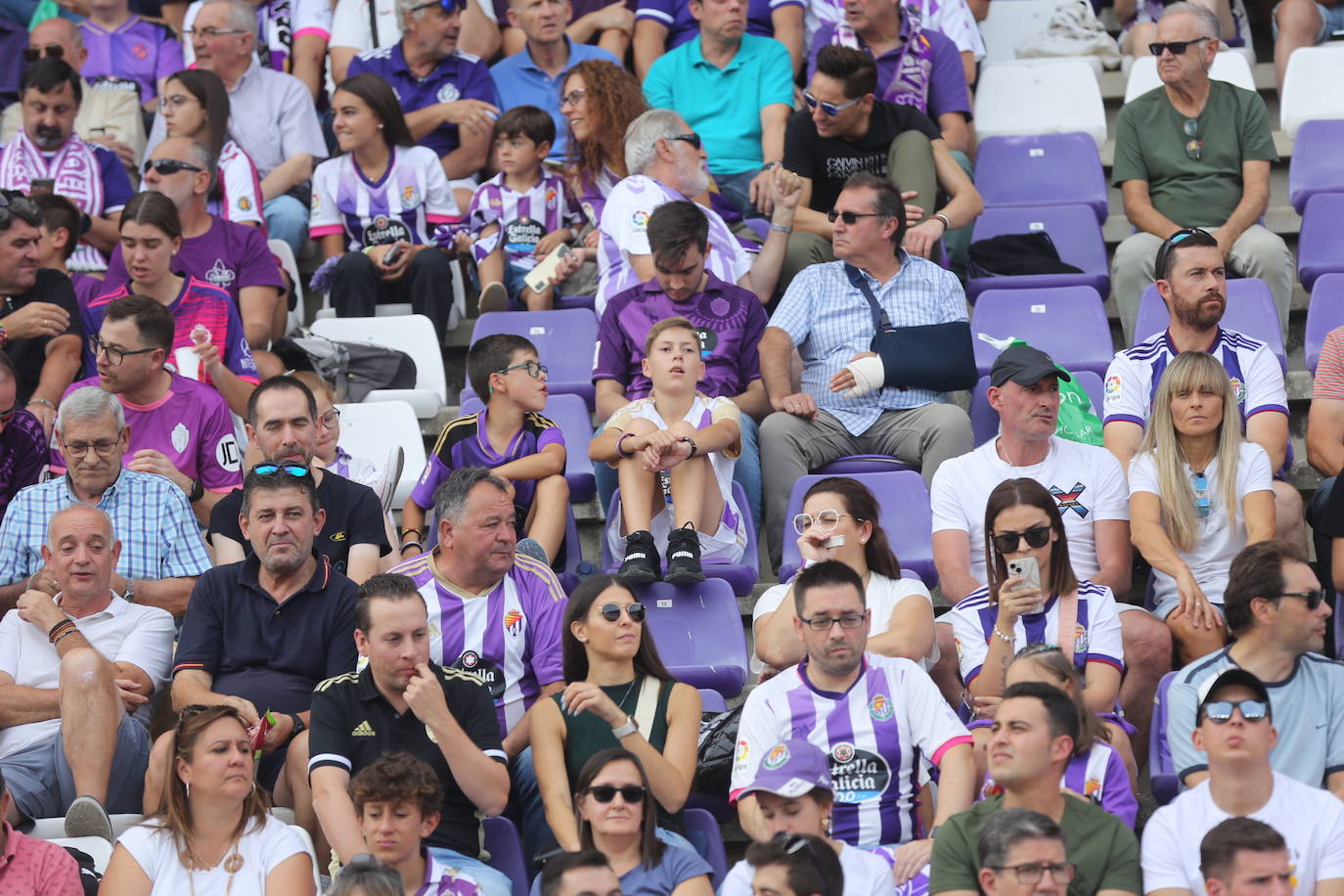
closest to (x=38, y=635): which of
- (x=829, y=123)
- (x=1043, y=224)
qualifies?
(x=829, y=123)

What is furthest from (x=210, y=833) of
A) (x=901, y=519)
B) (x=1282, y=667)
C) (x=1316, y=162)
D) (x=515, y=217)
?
(x=1316, y=162)

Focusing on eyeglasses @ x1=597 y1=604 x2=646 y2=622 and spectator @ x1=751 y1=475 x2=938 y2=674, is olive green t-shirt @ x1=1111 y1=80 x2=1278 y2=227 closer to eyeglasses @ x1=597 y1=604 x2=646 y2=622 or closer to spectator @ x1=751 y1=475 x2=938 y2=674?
spectator @ x1=751 y1=475 x2=938 y2=674

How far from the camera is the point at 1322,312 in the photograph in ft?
20.9

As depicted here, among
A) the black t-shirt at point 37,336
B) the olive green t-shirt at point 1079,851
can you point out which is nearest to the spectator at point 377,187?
the black t-shirt at point 37,336

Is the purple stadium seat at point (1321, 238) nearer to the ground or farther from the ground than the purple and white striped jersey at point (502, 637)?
farther from the ground

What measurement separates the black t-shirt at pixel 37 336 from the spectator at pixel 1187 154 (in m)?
3.73

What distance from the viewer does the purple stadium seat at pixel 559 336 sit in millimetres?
6781

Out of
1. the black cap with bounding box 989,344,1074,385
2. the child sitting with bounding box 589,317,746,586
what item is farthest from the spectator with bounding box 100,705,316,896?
the black cap with bounding box 989,344,1074,385

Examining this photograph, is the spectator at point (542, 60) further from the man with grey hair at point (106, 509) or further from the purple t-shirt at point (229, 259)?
the man with grey hair at point (106, 509)

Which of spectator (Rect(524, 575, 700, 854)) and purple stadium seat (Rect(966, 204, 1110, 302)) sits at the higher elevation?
purple stadium seat (Rect(966, 204, 1110, 302))

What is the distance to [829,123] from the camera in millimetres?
7062

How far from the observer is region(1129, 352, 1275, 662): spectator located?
17.3ft

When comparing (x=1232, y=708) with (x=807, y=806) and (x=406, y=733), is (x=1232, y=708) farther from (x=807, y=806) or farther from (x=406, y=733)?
(x=406, y=733)

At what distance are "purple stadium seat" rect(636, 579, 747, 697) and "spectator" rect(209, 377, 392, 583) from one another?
0.81m
